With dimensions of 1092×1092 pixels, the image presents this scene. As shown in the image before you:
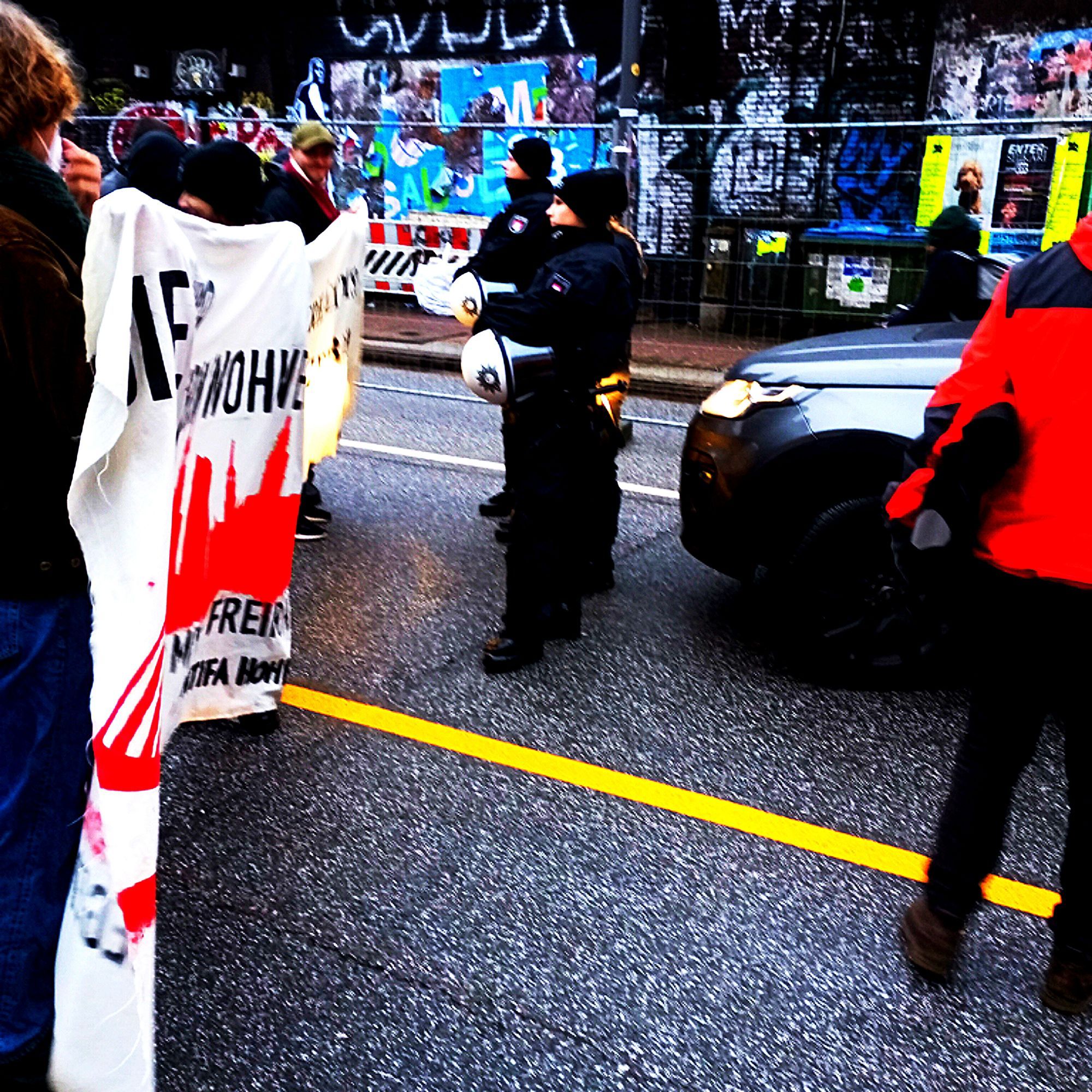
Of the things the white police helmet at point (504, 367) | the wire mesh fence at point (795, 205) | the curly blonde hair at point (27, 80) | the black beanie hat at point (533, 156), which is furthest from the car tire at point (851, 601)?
the wire mesh fence at point (795, 205)

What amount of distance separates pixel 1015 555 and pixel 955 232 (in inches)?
157

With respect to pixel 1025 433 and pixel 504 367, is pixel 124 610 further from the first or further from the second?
pixel 504 367

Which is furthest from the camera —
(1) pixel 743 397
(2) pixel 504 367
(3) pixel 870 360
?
(1) pixel 743 397

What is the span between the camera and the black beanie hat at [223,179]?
13.1 feet

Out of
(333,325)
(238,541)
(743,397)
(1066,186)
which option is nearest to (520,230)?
(333,325)

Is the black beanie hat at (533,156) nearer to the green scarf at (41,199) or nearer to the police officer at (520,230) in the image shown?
the police officer at (520,230)

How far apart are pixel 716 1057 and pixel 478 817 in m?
1.13

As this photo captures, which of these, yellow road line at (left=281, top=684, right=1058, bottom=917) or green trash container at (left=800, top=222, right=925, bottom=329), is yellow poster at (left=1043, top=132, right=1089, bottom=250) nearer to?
green trash container at (left=800, top=222, right=925, bottom=329)

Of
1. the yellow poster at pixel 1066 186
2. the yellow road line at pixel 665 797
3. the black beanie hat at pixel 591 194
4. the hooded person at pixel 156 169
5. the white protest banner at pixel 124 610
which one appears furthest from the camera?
the yellow poster at pixel 1066 186

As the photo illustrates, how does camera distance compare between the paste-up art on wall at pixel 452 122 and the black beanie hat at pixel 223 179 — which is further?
the paste-up art on wall at pixel 452 122

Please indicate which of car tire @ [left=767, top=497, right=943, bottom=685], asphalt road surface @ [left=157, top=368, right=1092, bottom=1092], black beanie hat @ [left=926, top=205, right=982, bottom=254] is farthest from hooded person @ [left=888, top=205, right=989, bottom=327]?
asphalt road surface @ [left=157, top=368, right=1092, bottom=1092]

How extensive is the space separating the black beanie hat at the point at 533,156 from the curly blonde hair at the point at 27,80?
4022mm

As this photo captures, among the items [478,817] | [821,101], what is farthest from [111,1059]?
[821,101]

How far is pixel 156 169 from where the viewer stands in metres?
5.17
